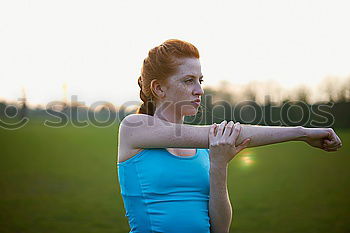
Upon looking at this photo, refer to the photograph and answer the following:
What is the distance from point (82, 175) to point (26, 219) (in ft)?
24.7

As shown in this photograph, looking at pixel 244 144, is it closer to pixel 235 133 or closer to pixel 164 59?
pixel 235 133

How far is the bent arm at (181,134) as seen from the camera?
2.04 meters

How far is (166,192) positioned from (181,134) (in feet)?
1.00

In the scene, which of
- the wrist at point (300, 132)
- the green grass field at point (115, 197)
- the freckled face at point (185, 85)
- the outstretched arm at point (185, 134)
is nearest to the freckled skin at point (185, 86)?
the freckled face at point (185, 85)

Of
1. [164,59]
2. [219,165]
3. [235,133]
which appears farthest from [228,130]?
[164,59]

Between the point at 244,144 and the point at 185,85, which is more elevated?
the point at 185,85

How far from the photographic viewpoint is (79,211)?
987 centimetres

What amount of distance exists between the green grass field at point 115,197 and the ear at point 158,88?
628 cm

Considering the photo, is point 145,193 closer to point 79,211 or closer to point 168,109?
point 168,109

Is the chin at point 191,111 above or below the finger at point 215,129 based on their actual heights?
above

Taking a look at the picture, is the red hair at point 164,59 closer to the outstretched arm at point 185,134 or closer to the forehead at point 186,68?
the forehead at point 186,68

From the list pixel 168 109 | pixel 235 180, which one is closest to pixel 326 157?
pixel 235 180

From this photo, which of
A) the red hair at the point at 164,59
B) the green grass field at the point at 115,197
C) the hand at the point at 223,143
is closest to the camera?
the hand at the point at 223,143

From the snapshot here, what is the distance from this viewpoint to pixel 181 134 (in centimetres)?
206
